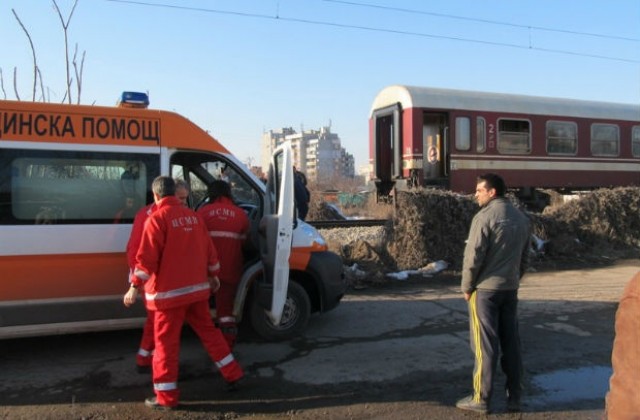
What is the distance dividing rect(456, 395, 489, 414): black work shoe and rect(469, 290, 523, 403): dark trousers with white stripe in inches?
1.4

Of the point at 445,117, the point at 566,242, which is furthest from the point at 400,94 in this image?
the point at 566,242

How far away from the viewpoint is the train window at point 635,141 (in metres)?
18.5

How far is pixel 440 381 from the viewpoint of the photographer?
4.81 meters

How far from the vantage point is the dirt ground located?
423cm

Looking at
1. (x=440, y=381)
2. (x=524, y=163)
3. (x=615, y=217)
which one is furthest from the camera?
(x=524, y=163)

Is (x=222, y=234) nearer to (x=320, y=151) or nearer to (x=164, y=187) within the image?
(x=164, y=187)

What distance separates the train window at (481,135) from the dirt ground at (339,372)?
885cm

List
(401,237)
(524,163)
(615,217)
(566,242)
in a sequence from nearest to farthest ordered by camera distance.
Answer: (401,237), (566,242), (615,217), (524,163)

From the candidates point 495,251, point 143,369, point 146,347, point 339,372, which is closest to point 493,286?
point 495,251

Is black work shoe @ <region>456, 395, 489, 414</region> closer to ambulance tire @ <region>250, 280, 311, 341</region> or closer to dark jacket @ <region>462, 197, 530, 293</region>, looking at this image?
dark jacket @ <region>462, 197, 530, 293</region>

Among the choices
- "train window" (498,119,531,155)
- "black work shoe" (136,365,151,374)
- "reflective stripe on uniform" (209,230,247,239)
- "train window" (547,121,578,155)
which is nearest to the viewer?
"black work shoe" (136,365,151,374)

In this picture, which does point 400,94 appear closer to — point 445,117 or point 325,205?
point 445,117

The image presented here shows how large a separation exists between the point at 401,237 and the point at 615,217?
541 cm

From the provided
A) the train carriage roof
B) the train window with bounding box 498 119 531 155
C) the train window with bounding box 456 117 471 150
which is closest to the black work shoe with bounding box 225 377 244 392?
the train carriage roof
